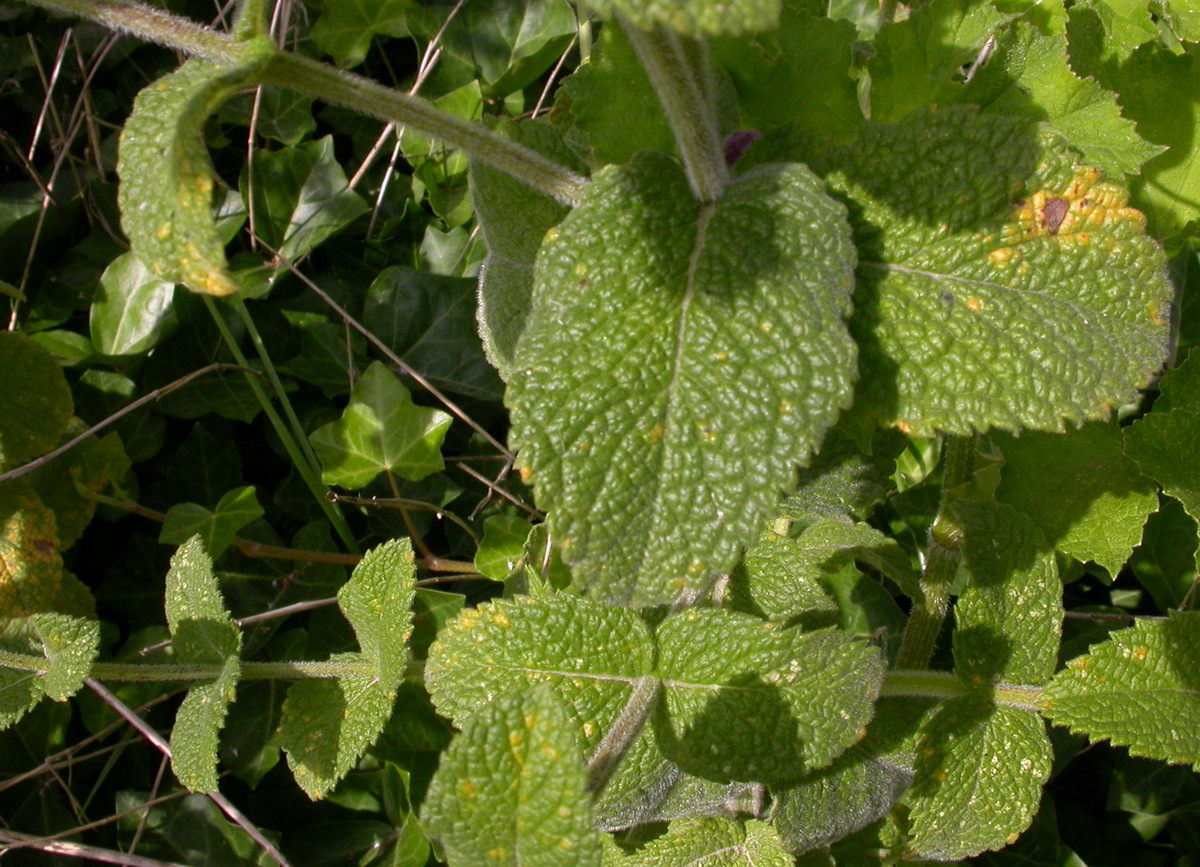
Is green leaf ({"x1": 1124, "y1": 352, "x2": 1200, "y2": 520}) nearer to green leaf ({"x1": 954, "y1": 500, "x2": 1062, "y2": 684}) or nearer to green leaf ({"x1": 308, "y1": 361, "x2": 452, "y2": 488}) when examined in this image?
green leaf ({"x1": 954, "y1": 500, "x2": 1062, "y2": 684})

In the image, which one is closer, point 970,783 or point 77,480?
point 970,783

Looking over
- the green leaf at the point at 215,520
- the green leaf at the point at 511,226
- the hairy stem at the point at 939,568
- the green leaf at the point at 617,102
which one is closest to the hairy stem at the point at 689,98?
the green leaf at the point at 617,102

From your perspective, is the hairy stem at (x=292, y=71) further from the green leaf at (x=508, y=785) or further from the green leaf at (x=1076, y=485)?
the green leaf at (x=1076, y=485)

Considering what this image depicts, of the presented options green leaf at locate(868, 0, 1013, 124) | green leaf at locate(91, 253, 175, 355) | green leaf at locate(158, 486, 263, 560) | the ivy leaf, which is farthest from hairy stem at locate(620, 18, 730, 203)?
green leaf at locate(91, 253, 175, 355)

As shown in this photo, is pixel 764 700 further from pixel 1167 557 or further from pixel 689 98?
pixel 1167 557

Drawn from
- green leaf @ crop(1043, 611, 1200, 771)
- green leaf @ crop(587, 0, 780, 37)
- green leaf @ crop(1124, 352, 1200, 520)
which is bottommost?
green leaf @ crop(1043, 611, 1200, 771)

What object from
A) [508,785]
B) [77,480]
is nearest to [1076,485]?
[508,785]
